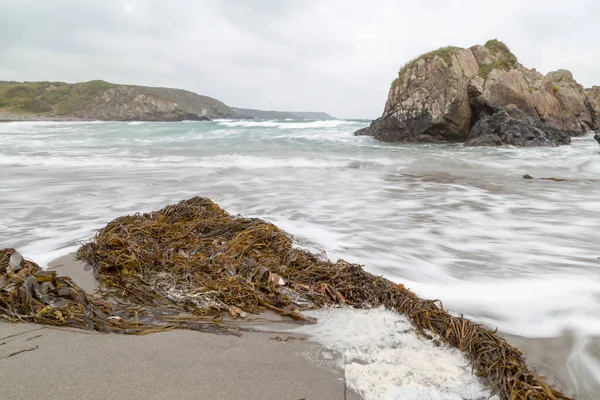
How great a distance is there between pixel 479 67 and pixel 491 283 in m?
20.6

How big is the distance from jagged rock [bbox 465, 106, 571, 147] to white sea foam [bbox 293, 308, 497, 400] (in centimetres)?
1581

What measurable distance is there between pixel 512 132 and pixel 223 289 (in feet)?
56.8

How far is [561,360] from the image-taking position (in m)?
1.91

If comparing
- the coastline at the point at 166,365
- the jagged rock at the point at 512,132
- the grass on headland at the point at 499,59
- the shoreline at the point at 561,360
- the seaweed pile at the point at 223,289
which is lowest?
the shoreline at the point at 561,360

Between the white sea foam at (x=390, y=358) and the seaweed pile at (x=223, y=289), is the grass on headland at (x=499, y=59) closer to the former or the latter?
the seaweed pile at (x=223, y=289)

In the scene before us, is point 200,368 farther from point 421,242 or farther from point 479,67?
point 479,67

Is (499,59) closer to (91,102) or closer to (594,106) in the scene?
(594,106)

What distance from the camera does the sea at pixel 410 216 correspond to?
264 cm

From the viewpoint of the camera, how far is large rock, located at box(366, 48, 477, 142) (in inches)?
694

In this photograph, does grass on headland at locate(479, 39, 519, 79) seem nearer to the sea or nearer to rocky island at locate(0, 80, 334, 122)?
the sea

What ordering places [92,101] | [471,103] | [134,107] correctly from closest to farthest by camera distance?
[471,103]
[92,101]
[134,107]

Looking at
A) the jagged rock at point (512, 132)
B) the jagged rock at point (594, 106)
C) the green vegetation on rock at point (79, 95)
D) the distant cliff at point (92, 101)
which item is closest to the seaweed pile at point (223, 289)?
the jagged rock at point (512, 132)

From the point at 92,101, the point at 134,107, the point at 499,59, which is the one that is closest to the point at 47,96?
the point at 92,101

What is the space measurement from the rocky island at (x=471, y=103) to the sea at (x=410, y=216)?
19.9 ft
